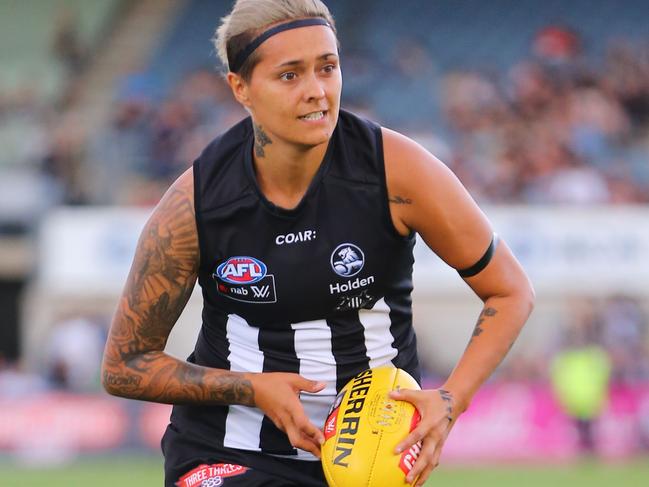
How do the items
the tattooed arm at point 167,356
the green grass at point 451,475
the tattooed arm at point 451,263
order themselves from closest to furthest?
1. the tattooed arm at point 451,263
2. the tattooed arm at point 167,356
3. the green grass at point 451,475

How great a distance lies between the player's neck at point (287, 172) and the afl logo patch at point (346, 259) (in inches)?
8.2

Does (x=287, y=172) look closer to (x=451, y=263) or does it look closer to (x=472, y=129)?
(x=451, y=263)

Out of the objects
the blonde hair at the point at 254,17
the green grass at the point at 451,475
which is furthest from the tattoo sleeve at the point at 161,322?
the green grass at the point at 451,475

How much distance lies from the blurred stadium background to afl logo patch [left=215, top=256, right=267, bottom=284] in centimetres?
946

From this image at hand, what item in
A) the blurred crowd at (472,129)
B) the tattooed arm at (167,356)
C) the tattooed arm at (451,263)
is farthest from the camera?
the blurred crowd at (472,129)

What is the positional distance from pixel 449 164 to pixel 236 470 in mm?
14555

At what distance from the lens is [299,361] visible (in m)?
4.37

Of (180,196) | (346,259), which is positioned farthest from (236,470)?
(180,196)

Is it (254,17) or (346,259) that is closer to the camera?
(254,17)

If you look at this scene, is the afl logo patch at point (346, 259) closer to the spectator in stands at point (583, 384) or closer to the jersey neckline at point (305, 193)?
the jersey neckline at point (305, 193)

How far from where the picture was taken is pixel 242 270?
4.27 metres

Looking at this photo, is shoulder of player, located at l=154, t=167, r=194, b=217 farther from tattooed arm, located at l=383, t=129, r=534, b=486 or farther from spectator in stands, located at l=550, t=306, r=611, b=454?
spectator in stands, located at l=550, t=306, r=611, b=454

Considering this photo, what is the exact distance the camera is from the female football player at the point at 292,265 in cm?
411

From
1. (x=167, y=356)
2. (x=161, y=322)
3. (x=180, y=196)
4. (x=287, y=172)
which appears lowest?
(x=167, y=356)
